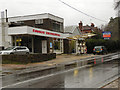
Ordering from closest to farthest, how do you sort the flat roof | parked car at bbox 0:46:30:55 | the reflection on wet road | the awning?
the reflection on wet road
parked car at bbox 0:46:30:55
the awning
the flat roof

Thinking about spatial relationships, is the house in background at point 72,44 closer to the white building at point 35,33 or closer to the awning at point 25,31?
the white building at point 35,33

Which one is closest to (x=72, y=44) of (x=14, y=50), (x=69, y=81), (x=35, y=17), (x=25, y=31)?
(x=35, y=17)

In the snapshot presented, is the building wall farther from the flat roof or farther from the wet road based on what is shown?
the wet road

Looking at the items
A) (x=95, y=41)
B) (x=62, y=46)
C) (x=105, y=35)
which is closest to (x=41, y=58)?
(x=62, y=46)

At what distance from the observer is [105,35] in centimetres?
4894

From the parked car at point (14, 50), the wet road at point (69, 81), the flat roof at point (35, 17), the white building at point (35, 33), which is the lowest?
the wet road at point (69, 81)

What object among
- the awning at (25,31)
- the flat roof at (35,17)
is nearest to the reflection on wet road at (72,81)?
the awning at (25,31)

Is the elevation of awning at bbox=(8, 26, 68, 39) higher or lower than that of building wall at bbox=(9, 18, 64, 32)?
lower

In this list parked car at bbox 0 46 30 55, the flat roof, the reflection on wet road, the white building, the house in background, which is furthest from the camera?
the house in background

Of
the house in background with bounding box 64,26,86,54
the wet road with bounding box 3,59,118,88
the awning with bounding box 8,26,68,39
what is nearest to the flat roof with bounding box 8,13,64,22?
the awning with bounding box 8,26,68,39

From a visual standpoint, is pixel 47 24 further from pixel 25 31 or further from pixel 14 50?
pixel 14 50

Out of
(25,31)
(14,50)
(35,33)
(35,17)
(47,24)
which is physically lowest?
(14,50)

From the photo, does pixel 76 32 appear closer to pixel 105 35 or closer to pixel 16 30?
pixel 105 35

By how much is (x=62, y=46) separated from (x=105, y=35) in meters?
19.6
